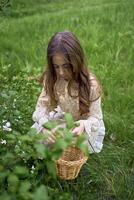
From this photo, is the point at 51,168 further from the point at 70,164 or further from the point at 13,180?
the point at 70,164

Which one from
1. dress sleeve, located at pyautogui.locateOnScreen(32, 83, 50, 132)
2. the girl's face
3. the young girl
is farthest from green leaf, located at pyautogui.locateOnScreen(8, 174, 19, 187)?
dress sleeve, located at pyautogui.locateOnScreen(32, 83, 50, 132)

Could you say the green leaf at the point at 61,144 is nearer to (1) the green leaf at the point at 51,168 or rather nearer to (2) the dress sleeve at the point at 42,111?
(1) the green leaf at the point at 51,168

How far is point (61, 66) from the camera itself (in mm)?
3080

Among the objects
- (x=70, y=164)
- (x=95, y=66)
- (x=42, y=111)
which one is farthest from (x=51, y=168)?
(x=95, y=66)

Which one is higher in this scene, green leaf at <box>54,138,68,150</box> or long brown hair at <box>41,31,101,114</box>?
green leaf at <box>54,138,68,150</box>

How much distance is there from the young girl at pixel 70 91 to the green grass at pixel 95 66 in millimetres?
206

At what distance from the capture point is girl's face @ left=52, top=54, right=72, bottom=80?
3042 millimetres

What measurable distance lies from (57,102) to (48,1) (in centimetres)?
612

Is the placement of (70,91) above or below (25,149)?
below

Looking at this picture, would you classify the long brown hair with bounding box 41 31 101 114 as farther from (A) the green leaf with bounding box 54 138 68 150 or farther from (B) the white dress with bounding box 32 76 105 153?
(A) the green leaf with bounding box 54 138 68 150

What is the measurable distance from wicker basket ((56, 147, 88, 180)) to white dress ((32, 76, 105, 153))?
0.62 feet

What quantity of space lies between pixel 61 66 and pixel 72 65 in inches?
2.8

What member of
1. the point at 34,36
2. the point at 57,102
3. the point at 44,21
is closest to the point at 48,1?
the point at 44,21

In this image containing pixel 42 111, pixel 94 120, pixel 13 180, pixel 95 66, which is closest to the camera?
pixel 13 180
